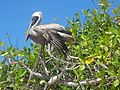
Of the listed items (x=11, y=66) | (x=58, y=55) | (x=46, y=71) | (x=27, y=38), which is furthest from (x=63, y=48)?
(x=27, y=38)

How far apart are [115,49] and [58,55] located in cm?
147

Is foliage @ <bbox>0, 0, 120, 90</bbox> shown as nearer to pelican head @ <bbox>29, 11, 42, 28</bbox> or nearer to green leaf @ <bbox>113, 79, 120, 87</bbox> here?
green leaf @ <bbox>113, 79, 120, 87</bbox>

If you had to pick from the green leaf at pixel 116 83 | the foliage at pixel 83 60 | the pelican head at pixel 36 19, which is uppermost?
the pelican head at pixel 36 19

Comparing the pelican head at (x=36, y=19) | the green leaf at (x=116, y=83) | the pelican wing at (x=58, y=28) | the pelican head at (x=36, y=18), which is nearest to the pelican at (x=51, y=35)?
the pelican wing at (x=58, y=28)

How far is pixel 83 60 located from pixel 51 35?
7.31 ft

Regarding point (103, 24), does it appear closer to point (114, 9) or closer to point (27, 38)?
point (114, 9)

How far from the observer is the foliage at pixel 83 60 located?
4.29m

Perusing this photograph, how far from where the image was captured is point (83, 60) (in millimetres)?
4352

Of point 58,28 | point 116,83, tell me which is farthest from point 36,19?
point 116,83

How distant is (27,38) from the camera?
7059 millimetres

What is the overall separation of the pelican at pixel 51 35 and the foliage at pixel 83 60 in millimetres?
156

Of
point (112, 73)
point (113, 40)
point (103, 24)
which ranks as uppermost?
point (103, 24)

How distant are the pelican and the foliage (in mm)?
156

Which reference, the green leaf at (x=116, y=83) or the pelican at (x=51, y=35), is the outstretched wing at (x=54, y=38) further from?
the green leaf at (x=116, y=83)
